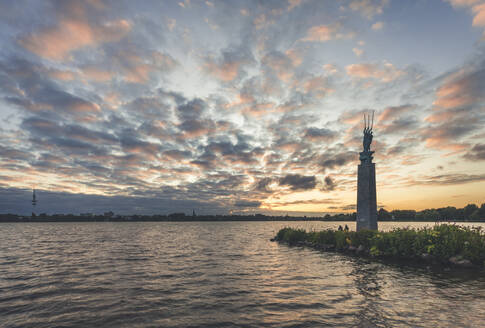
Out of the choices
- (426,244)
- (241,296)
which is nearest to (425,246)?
(426,244)

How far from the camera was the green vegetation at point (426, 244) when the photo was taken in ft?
72.5

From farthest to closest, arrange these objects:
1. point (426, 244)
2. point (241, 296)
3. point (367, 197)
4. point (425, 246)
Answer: point (367, 197) → point (426, 244) → point (425, 246) → point (241, 296)

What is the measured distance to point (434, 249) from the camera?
77.0 ft

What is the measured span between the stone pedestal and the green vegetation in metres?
6.08

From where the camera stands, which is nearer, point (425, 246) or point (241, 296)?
point (241, 296)

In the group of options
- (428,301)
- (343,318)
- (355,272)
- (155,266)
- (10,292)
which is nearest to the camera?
(343,318)

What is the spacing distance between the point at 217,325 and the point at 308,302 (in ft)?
17.7

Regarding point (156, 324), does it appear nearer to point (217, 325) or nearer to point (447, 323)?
point (217, 325)

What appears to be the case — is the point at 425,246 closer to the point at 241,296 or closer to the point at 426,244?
the point at 426,244

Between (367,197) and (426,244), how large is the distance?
14458mm

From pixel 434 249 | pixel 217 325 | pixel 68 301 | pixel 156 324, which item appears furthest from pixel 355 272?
pixel 68 301

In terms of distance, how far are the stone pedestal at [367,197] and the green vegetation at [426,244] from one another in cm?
608

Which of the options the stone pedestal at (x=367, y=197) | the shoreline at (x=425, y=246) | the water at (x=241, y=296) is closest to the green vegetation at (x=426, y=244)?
the shoreline at (x=425, y=246)

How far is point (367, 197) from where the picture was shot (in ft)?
127
